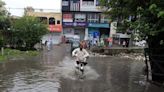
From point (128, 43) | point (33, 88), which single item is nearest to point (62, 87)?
point (33, 88)

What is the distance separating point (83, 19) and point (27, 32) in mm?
23604

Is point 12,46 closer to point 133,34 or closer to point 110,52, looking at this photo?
point 110,52

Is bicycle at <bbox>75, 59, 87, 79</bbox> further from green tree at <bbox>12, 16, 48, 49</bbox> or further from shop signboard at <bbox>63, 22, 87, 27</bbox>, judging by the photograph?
shop signboard at <bbox>63, 22, 87, 27</bbox>

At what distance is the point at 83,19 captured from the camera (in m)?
66.5

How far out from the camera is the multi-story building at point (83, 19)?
65875mm

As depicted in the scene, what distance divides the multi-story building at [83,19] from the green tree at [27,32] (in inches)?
845

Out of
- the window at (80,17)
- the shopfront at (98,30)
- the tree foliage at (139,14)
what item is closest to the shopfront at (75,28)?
the window at (80,17)

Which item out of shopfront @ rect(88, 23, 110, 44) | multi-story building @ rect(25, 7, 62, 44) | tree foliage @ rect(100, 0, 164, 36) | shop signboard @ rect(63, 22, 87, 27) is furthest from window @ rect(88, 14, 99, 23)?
tree foliage @ rect(100, 0, 164, 36)

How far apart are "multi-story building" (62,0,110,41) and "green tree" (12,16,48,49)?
21.5m

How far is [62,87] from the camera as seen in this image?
1455 centimetres

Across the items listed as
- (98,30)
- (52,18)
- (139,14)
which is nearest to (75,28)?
(98,30)

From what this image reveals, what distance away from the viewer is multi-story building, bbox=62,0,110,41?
6588 centimetres

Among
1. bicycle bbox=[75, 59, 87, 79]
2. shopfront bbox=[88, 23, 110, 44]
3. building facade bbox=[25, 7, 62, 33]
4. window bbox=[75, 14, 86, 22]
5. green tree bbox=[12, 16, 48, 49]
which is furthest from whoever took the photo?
window bbox=[75, 14, 86, 22]

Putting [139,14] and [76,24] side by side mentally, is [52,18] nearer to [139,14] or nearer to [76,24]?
[76,24]
